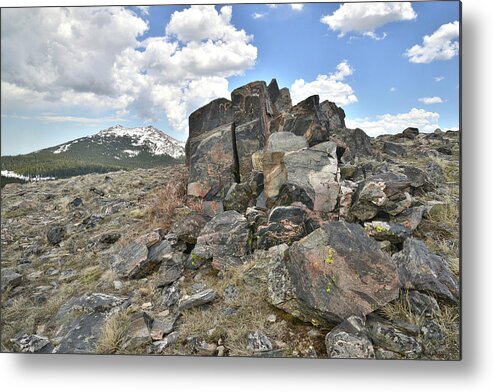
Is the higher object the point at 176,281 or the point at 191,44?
the point at 191,44

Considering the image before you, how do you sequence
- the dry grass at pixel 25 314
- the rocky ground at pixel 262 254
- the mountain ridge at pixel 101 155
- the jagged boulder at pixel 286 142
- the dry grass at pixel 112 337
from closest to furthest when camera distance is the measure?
the rocky ground at pixel 262 254, the dry grass at pixel 112 337, the dry grass at pixel 25 314, the mountain ridge at pixel 101 155, the jagged boulder at pixel 286 142

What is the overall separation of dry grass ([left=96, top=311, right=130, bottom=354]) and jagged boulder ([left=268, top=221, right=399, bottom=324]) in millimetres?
1849

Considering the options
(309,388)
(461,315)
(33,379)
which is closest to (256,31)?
(461,315)

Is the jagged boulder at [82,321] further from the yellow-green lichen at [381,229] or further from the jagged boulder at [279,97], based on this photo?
the jagged boulder at [279,97]

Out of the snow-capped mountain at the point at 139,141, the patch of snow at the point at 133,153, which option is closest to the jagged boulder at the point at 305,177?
the snow-capped mountain at the point at 139,141

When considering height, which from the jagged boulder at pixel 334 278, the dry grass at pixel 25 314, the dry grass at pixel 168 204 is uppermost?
the dry grass at pixel 168 204

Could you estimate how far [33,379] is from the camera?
13.1 feet

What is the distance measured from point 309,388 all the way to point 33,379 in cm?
356

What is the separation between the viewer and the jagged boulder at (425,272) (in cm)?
330

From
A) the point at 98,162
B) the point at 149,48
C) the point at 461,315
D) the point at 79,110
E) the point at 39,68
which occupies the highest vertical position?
the point at 149,48

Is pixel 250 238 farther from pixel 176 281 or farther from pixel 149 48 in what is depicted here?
pixel 149 48

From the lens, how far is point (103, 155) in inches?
226

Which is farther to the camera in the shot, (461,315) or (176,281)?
(176,281)

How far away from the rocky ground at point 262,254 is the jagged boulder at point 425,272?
15 mm
